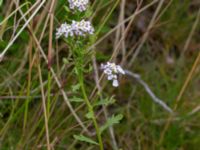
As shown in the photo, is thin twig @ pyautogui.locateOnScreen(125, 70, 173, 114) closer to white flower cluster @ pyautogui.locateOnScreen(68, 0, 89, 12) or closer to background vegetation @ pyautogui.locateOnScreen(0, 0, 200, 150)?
background vegetation @ pyautogui.locateOnScreen(0, 0, 200, 150)

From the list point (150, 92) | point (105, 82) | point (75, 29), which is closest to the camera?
point (75, 29)

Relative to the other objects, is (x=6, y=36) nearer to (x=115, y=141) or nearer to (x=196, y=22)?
(x=115, y=141)

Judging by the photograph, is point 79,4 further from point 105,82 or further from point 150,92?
point 150,92

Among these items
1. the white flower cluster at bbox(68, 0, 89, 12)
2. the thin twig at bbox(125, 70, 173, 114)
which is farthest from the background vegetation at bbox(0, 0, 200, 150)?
the white flower cluster at bbox(68, 0, 89, 12)

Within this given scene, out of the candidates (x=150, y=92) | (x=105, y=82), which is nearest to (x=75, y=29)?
(x=105, y=82)

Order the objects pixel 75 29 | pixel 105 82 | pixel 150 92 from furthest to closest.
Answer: pixel 150 92, pixel 105 82, pixel 75 29

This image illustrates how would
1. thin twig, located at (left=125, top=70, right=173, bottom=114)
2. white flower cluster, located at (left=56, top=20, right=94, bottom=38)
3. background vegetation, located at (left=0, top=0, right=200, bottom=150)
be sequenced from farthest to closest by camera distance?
thin twig, located at (left=125, top=70, right=173, bottom=114)
background vegetation, located at (left=0, top=0, right=200, bottom=150)
white flower cluster, located at (left=56, top=20, right=94, bottom=38)

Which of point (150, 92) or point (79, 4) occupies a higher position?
point (79, 4)

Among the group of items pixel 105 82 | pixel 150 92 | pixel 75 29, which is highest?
pixel 75 29

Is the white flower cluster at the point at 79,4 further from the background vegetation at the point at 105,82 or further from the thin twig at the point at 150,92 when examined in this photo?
the thin twig at the point at 150,92
